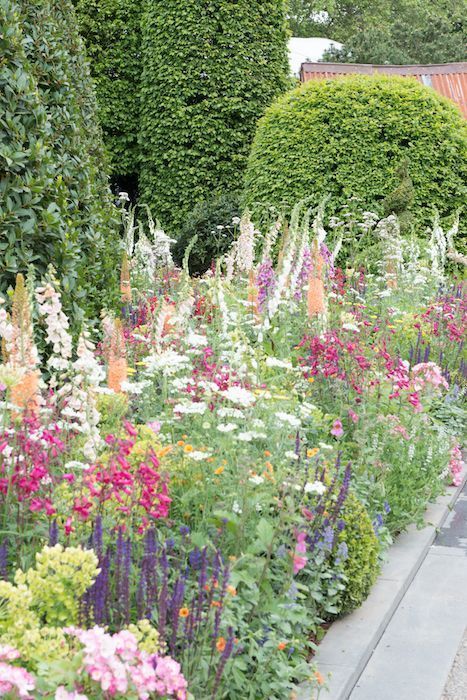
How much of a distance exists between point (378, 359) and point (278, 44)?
10798mm

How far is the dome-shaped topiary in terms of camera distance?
3727 mm

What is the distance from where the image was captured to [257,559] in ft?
10.0

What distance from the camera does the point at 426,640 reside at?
3.59 metres

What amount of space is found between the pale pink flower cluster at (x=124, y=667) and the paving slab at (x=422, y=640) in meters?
1.14

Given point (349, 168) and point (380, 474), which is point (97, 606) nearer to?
point (380, 474)

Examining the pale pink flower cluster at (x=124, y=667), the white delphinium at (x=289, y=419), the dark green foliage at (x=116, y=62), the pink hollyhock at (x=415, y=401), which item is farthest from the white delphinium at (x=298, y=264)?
the dark green foliage at (x=116, y=62)

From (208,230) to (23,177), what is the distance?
7962 mm

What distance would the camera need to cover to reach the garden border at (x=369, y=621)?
127 inches

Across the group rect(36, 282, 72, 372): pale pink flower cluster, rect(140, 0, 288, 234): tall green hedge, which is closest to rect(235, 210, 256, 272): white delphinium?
rect(36, 282, 72, 372): pale pink flower cluster

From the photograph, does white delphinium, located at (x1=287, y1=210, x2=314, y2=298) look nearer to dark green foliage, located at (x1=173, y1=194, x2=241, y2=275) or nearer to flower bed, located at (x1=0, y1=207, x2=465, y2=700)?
flower bed, located at (x1=0, y1=207, x2=465, y2=700)

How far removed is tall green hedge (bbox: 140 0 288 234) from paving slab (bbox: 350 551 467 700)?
37.8 feet

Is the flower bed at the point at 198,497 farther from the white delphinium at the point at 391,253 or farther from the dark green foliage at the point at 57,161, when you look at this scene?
the white delphinium at the point at 391,253

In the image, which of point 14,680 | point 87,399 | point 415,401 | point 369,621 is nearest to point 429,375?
point 415,401

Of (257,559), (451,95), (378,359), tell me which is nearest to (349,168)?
(378,359)
